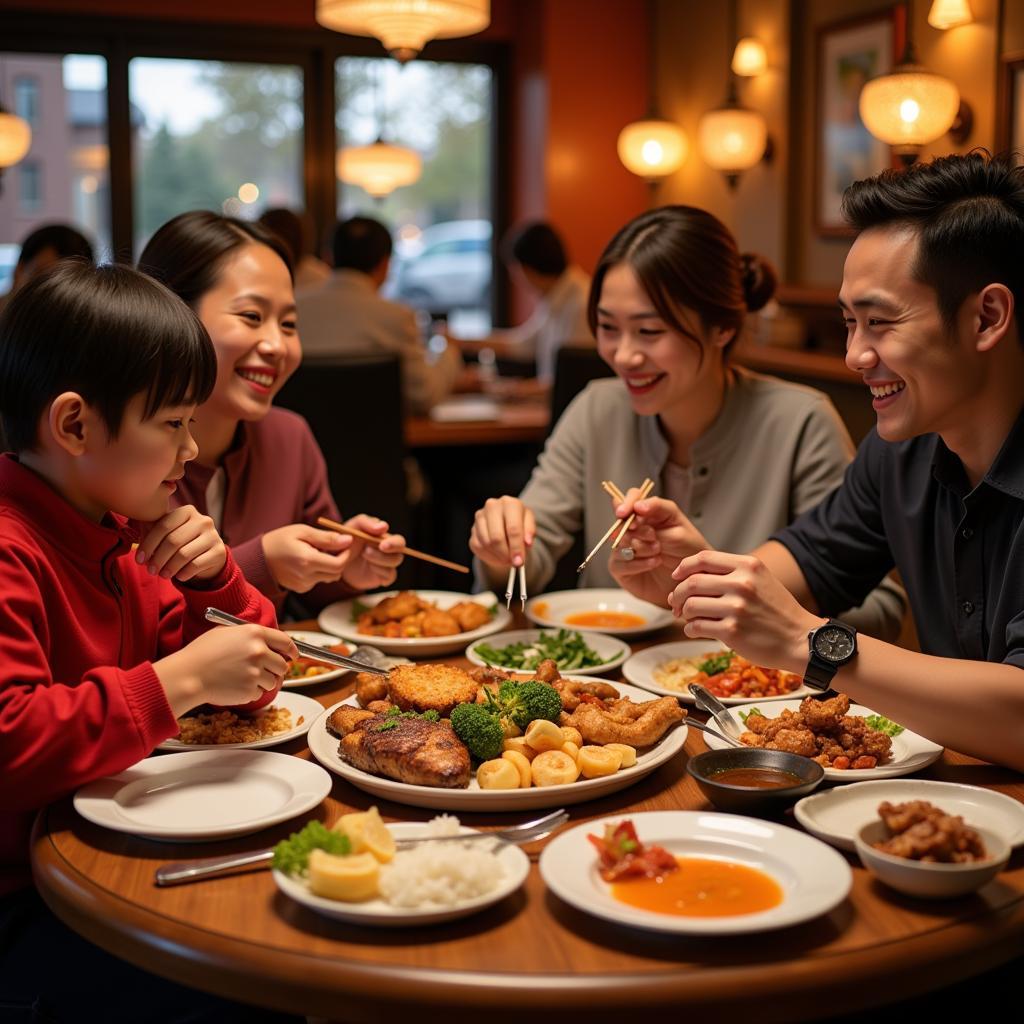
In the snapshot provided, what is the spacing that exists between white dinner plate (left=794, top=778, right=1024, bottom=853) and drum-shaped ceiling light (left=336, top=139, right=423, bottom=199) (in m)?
6.26

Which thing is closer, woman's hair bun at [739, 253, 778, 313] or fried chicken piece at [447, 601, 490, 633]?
fried chicken piece at [447, 601, 490, 633]

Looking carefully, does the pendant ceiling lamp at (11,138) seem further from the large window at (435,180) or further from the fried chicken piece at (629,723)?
the fried chicken piece at (629,723)

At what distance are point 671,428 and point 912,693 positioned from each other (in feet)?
4.39

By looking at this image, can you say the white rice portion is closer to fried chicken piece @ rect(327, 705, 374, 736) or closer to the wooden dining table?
the wooden dining table

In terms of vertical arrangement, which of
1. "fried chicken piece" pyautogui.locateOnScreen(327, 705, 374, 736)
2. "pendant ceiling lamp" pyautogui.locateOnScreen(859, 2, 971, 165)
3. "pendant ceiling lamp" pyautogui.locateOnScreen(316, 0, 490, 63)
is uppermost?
"pendant ceiling lamp" pyautogui.locateOnScreen(316, 0, 490, 63)

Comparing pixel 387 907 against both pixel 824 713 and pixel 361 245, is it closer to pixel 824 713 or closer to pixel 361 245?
pixel 824 713

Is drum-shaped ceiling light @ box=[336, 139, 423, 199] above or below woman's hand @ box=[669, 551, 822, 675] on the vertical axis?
above

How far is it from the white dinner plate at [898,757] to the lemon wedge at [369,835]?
0.45 metres

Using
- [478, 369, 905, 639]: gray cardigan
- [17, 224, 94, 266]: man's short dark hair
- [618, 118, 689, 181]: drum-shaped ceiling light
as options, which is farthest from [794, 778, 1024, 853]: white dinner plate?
[618, 118, 689, 181]: drum-shaped ceiling light

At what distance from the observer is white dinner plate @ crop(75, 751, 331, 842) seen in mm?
1383

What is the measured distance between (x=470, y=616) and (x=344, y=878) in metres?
1.10

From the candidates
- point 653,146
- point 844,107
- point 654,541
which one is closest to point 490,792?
point 654,541

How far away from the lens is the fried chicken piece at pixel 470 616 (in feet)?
7.45

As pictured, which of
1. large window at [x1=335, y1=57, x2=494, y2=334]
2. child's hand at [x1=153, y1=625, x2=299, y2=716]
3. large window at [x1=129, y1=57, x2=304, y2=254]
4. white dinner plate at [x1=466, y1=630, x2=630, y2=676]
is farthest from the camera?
large window at [x1=335, y1=57, x2=494, y2=334]
